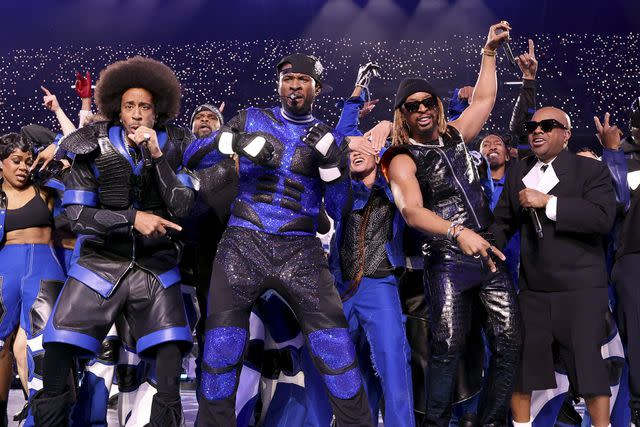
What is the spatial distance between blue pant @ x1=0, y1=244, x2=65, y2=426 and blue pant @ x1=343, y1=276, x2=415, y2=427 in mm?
1732

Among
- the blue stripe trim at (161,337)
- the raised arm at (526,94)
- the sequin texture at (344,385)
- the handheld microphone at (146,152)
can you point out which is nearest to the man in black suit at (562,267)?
the raised arm at (526,94)

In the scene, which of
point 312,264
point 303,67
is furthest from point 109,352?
point 303,67

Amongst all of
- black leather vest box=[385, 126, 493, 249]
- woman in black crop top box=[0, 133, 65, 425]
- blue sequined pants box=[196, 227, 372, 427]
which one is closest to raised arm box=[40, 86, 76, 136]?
woman in black crop top box=[0, 133, 65, 425]

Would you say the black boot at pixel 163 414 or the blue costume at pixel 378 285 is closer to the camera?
the black boot at pixel 163 414

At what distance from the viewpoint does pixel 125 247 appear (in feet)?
11.7

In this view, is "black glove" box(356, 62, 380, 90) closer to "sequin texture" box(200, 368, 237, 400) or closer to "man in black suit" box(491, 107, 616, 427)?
"man in black suit" box(491, 107, 616, 427)

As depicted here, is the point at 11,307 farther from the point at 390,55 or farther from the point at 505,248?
the point at 390,55

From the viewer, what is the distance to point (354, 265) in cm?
405

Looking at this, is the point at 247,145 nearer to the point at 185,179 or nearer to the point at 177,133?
the point at 185,179

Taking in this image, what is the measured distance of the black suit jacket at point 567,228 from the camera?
3953 mm

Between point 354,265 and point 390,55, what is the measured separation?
24.0ft

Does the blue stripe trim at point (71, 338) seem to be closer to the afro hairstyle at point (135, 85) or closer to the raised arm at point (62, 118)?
the afro hairstyle at point (135, 85)

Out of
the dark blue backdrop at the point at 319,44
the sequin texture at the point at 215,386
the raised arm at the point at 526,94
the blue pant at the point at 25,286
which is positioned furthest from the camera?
the dark blue backdrop at the point at 319,44

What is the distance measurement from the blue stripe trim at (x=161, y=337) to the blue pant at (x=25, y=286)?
115 cm
